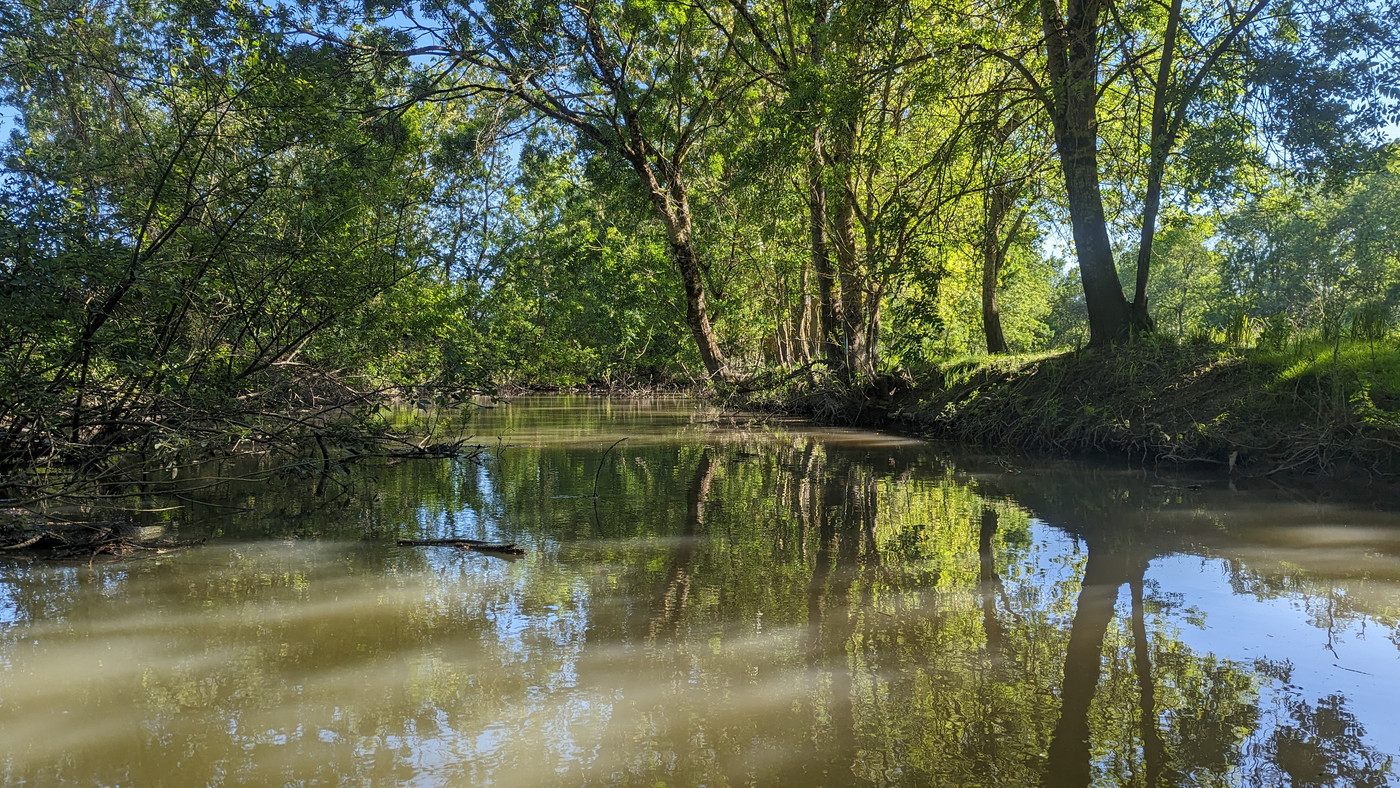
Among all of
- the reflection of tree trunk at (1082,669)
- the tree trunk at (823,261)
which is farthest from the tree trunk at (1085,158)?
the reflection of tree trunk at (1082,669)

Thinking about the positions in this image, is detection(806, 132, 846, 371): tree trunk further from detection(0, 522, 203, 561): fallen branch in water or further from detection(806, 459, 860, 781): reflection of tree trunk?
detection(0, 522, 203, 561): fallen branch in water

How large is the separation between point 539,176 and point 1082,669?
47.6ft

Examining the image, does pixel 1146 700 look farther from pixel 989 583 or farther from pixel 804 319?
pixel 804 319

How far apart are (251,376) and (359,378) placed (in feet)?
6.67

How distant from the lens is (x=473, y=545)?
5.47 meters

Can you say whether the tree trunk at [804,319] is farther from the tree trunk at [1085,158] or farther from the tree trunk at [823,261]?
the tree trunk at [1085,158]

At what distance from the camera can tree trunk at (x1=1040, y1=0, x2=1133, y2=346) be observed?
10.3 metres

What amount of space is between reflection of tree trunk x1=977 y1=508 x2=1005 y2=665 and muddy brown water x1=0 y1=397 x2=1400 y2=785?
3 cm

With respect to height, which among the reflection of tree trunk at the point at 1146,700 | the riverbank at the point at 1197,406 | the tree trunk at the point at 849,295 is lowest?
the reflection of tree trunk at the point at 1146,700

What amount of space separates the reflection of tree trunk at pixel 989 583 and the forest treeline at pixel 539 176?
5.28 metres

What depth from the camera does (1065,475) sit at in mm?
8711

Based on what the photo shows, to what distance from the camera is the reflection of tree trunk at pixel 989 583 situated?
3.48m

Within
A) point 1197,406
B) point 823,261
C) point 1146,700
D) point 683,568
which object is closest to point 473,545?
point 683,568

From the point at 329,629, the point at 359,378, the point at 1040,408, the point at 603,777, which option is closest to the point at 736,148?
the point at 1040,408
